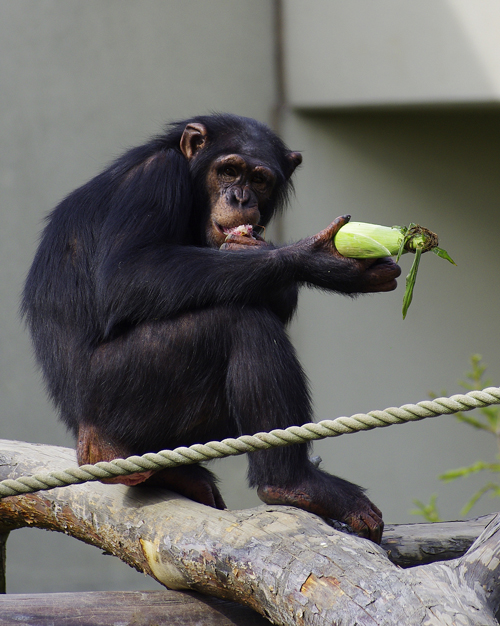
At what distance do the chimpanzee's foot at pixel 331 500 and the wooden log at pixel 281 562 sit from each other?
12cm

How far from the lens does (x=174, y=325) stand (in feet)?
8.06

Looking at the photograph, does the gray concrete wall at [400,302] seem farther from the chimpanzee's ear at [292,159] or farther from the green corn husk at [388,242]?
the green corn husk at [388,242]

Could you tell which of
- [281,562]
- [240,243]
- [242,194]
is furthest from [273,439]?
[242,194]

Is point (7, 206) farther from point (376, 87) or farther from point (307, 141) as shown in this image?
point (376, 87)

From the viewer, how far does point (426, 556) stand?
262 centimetres

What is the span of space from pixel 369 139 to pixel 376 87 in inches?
25.3

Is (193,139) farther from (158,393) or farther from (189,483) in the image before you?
(189,483)

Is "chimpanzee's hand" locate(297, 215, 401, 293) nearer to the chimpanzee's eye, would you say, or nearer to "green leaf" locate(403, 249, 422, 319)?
"green leaf" locate(403, 249, 422, 319)

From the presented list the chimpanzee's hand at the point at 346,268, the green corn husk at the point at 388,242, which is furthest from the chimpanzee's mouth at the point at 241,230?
the green corn husk at the point at 388,242

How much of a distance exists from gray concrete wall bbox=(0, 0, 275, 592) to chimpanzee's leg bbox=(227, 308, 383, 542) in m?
3.30

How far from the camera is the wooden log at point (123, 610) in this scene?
2.04 m

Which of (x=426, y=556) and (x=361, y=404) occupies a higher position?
(x=426, y=556)

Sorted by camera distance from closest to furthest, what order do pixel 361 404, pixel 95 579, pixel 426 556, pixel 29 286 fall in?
pixel 426 556 → pixel 29 286 → pixel 95 579 → pixel 361 404

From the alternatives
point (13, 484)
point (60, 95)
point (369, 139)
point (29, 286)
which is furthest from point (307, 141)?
point (13, 484)
